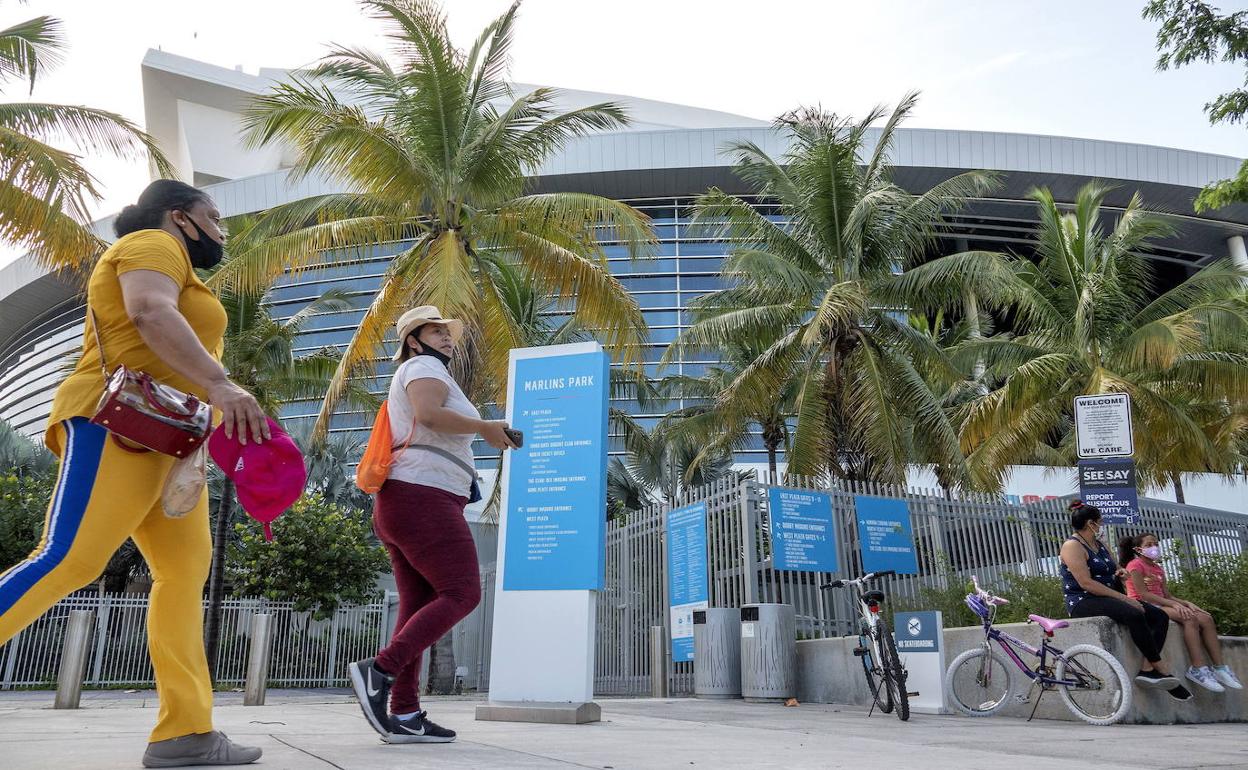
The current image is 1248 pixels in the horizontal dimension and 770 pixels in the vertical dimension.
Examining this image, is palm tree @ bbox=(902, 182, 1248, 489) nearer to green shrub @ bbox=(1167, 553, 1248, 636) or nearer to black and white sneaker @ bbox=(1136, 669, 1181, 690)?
green shrub @ bbox=(1167, 553, 1248, 636)

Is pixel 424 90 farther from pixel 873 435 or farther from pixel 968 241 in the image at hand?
pixel 968 241

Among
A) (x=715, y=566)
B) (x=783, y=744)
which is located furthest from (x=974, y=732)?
(x=715, y=566)

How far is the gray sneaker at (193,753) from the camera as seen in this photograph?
2705 mm

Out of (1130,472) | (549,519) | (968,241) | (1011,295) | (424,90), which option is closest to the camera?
(549,519)

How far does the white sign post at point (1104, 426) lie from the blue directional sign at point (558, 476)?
5.00 metres

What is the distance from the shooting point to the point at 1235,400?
53.4 ft

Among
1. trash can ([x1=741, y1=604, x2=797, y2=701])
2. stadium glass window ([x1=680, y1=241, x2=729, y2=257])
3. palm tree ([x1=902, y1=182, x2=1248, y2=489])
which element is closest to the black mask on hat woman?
trash can ([x1=741, y1=604, x2=797, y2=701])

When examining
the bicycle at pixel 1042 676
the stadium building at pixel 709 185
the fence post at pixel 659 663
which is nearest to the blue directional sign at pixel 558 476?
the bicycle at pixel 1042 676

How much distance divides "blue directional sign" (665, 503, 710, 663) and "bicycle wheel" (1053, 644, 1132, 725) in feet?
14.9

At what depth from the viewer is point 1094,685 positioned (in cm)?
648

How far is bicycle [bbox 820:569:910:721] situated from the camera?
6871 mm

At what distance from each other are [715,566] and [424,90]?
7.50m

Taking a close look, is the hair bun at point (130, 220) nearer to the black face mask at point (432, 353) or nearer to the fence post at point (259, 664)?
the black face mask at point (432, 353)

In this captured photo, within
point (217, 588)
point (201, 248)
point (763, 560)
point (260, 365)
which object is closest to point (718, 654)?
point (763, 560)
